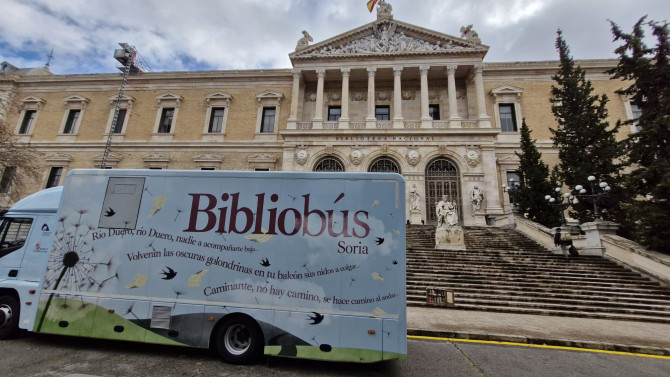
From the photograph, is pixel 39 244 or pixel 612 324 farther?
pixel 612 324

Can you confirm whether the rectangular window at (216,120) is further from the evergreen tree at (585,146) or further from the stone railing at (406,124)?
the evergreen tree at (585,146)

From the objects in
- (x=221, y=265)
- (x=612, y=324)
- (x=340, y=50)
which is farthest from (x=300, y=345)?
(x=340, y=50)

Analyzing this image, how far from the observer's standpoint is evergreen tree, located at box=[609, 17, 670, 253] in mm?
10156

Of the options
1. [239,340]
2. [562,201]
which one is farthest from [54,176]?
[562,201]

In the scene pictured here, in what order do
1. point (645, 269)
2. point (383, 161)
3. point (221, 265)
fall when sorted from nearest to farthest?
1. point (221, 265)
2. point (645, 269)
3. point (383, 161)

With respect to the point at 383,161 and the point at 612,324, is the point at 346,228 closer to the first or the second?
the point at 612,324

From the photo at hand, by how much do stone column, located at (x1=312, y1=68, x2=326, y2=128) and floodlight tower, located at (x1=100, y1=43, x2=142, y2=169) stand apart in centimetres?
1451

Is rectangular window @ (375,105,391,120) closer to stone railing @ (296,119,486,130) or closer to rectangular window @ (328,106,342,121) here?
stone railing @ (296,119,486,130)

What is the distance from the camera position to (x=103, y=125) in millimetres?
27219

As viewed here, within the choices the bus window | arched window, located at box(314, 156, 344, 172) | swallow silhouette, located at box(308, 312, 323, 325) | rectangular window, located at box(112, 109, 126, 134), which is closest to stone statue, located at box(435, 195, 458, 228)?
arched window, located at box(314, 156, 344, 172)

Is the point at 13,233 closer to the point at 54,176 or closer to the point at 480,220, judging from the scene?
the point at 480,220

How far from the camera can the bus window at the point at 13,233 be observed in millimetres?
5371

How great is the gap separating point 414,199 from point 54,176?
30.8 m

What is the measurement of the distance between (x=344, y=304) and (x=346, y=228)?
1079 mm
